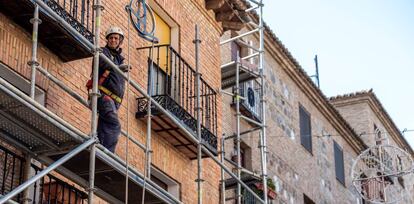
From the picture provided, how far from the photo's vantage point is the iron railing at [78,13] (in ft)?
39.7

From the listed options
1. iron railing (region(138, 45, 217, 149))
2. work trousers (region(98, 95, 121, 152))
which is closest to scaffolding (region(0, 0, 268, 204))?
work trousers (region(98, 95, 121, 152))

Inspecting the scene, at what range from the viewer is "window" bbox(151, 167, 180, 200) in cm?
1490

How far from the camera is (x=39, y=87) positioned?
39.9ft

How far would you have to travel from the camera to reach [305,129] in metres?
25.8

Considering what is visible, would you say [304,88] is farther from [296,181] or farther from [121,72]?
[121,72]

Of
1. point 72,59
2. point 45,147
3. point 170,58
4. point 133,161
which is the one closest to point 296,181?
point 170,58

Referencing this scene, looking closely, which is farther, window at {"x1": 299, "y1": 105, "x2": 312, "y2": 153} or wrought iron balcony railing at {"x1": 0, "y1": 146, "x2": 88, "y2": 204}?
window at {"x1": 299, "y1": 105, "x2": 312, "y2": 153}

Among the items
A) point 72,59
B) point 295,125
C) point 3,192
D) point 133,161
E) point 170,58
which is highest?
point 295,125

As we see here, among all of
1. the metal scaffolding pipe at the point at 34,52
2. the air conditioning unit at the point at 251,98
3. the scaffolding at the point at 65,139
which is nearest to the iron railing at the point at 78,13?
the scaffolding at the point at 65,139

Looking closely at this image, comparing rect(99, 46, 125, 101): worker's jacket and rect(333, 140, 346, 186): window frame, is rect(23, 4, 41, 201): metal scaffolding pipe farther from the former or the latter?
rect(333, 140, 346, 186): window frame

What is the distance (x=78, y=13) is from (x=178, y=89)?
2.92 m

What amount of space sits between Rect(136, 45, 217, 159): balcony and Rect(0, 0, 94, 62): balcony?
1975mm

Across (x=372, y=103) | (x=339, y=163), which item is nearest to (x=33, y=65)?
(x=339, y=163)

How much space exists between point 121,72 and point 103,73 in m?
0.45
